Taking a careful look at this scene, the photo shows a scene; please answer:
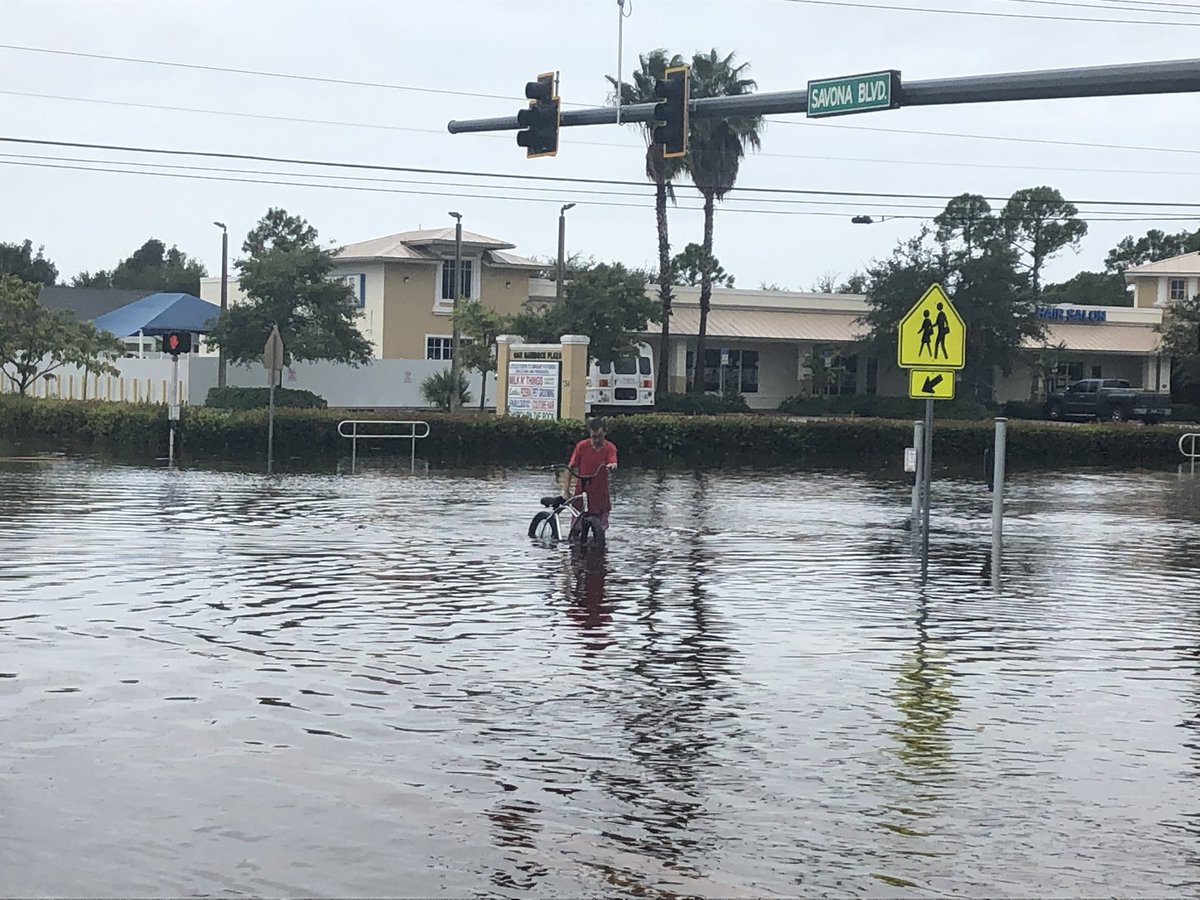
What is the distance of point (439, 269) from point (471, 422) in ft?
88.4

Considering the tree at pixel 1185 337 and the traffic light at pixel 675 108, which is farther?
the tree at pixel 1185 337

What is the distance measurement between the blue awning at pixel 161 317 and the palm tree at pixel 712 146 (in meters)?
18.2

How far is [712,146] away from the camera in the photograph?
6800 cm

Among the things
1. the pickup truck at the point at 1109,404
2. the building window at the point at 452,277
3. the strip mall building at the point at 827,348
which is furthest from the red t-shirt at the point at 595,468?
the strip mall building at the point at 827,348

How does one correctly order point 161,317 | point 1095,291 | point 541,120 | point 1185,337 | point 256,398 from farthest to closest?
point 1095,291 < point 1185,337 < point 161,317 < point 256,398 < point 541,120

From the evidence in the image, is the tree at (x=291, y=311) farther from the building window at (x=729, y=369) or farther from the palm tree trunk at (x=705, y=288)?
the building window at (x=729, y=369)

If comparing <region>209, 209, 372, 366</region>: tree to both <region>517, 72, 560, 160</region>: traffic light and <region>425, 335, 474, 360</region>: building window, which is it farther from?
<region>517, 72, 560, 160</region>: traffic light

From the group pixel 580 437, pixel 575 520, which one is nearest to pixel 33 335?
pixel 580 437

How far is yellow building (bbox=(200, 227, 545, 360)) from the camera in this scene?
67.4m

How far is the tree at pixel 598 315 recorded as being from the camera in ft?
198

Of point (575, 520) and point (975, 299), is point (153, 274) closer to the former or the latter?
point (975, 299)

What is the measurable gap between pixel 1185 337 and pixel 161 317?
38998mm

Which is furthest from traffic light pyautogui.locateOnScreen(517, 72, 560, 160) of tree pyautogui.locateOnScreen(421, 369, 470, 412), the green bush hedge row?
tree pyautogui.locateOnScreen(421, 369, 470, 412)

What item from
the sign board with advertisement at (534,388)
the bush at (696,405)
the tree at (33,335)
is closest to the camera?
the sign board with advertisement at (534,388)
